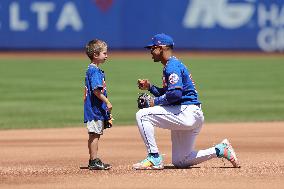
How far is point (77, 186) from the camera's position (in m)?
8.66

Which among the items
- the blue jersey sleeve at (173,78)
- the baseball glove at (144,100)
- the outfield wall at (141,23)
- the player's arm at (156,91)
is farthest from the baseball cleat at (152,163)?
the outfield wall at (141,23)

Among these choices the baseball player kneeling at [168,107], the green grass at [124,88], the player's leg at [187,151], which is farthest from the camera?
the green grass at [124,88]

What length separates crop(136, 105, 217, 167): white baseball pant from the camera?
964 centimetres

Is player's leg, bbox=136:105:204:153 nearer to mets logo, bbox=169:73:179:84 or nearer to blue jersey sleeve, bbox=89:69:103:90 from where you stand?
mets logo, bbox=169:73:179:84

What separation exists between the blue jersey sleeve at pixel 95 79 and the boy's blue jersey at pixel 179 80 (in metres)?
0.68

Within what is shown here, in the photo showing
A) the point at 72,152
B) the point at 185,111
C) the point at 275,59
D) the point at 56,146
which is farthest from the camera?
the point at 275,59

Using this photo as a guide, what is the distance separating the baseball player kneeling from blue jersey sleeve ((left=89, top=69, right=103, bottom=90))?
0.41 m

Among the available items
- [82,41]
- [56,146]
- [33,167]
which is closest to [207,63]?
[82,41]

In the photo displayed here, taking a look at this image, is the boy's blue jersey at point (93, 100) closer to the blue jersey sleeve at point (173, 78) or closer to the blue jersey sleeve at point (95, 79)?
the blue jersey sleeve at point (95, 79)

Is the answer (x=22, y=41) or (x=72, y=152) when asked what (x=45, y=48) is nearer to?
(x=22, y=41)

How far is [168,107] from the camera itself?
972cm

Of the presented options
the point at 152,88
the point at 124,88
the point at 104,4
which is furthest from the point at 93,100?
the point at 104,4

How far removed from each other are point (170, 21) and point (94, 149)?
29387 mm

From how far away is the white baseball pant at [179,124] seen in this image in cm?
964
